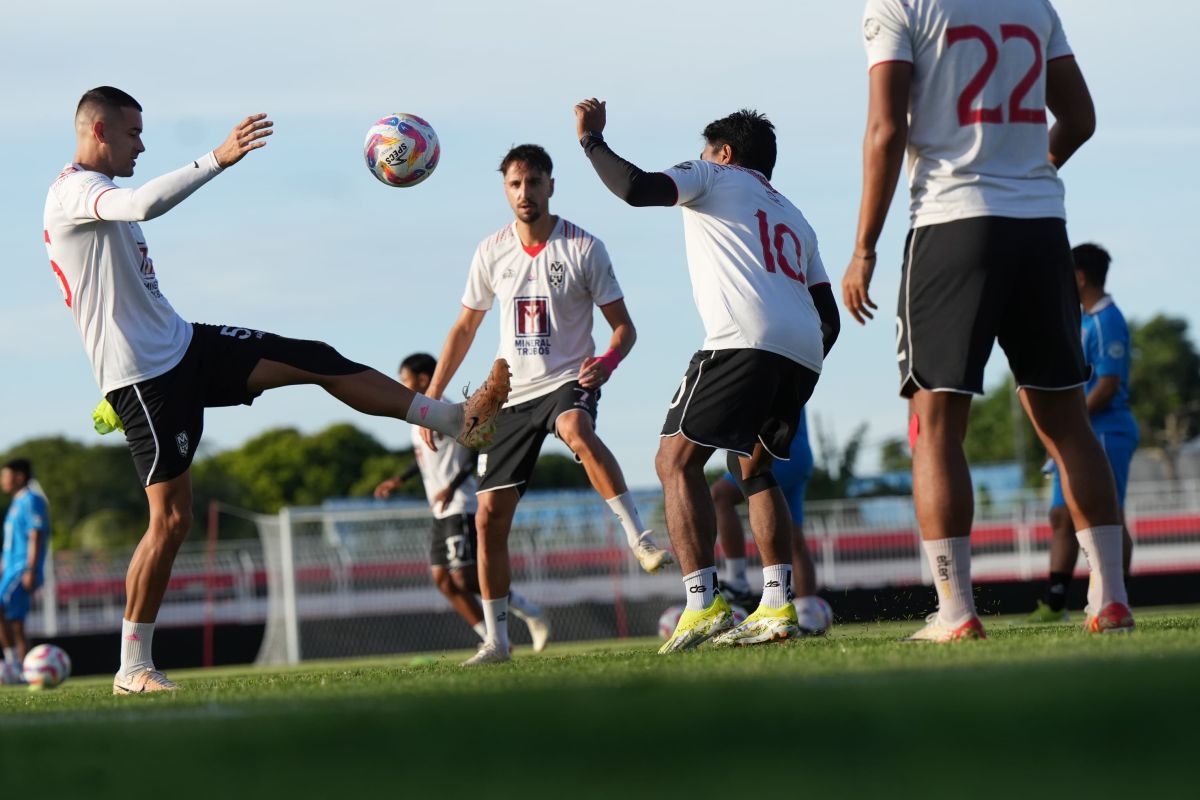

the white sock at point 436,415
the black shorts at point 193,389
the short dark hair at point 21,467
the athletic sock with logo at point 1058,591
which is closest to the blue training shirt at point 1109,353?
the athletic sock with logo at point 1058,591

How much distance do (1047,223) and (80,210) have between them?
13.2 feet

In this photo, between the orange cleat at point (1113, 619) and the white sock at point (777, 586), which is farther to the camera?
the white sock at point (777, 586)

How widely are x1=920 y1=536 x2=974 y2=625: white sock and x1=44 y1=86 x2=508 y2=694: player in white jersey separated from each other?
7.85 feet

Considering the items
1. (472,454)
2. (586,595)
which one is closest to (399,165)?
(472,454)

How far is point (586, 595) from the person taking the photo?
776 inches

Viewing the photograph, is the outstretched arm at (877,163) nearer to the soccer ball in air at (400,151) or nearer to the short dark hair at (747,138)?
the short dark hair at (747,138)

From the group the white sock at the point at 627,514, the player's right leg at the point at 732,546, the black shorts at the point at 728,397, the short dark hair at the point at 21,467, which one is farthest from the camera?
the short dark hair at the point at 21,467

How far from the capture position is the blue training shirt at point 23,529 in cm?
1415

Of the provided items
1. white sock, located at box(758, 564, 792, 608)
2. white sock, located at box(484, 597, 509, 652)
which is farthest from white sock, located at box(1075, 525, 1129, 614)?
white sock, located at box(484, 597, 509, 652)

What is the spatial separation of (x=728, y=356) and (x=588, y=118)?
123 cm

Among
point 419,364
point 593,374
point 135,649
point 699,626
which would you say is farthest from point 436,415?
point 419,364

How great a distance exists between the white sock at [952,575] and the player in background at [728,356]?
55.3 inches

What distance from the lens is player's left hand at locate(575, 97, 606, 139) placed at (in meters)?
6.41

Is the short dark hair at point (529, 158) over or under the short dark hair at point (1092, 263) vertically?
over
